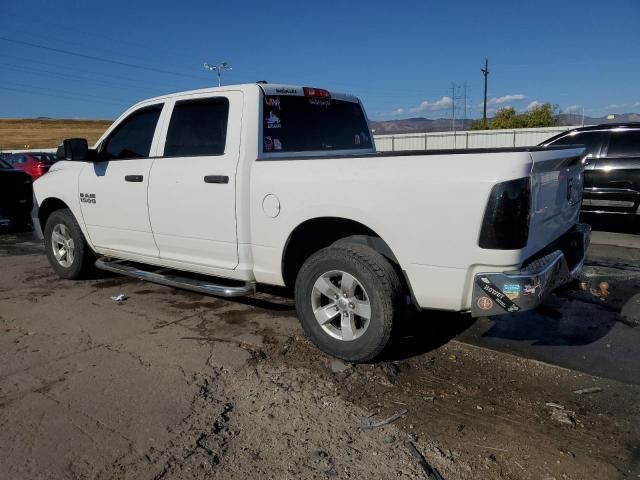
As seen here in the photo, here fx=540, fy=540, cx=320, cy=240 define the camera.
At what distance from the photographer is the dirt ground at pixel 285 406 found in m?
2.70

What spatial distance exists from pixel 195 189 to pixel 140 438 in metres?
2.19

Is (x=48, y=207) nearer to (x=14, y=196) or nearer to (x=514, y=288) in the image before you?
(x=14, y=196)

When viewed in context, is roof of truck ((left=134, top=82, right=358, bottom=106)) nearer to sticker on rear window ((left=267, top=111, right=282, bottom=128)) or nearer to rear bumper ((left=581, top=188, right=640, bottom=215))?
sticker on rear window ((left=267, top=111, right=282, bottom=128))

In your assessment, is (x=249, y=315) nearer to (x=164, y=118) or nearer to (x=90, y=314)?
(x=90, y=314)

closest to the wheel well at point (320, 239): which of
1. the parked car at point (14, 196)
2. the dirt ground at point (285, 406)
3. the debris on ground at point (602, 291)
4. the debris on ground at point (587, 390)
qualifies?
the dirt ground at point (285, 406)

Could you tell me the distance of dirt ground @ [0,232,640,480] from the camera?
2.70 meters

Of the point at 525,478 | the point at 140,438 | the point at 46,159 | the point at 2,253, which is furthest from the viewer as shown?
the point at 46,159

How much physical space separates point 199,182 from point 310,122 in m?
1.18

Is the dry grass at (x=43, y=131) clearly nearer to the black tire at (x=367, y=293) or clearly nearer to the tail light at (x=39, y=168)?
the tail light at (x=39, y=168)

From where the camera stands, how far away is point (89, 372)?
12.5 feet

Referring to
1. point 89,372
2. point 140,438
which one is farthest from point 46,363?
point 140,438

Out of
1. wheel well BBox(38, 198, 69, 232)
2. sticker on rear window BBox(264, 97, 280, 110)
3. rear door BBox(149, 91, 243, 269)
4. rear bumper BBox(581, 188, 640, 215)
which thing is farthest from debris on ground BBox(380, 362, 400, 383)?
rear bumper BBox(581, 188, 640, 215)

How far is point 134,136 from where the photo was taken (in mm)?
5332

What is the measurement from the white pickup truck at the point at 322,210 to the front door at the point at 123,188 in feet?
0.06
